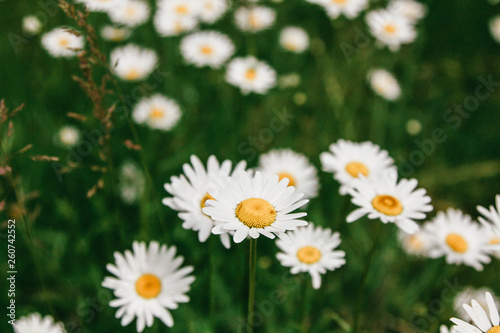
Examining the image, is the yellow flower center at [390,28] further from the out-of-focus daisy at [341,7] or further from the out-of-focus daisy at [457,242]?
the out-of-focus daisy at [457,242]

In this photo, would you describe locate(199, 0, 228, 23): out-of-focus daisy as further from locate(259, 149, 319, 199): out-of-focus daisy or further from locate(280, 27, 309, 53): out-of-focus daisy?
locate(259, 149, 319, 199): out-of-focus daisy

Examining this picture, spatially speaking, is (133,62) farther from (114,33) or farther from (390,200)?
(390,200)

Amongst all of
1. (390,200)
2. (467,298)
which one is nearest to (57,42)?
(390,200)

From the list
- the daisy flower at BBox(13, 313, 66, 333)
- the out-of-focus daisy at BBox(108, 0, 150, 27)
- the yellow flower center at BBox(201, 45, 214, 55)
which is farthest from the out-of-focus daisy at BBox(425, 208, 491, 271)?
the out-of-focus daisy at BBox(108, 0, 150, 27)

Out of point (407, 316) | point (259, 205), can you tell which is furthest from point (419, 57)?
point (259, 205)

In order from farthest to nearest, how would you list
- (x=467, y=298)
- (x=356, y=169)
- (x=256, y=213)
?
1. (x=467, y=298)
2. (x=356, y=169)
3. (x=256, y=213)

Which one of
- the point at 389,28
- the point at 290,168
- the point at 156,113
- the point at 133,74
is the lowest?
the point at 290,168

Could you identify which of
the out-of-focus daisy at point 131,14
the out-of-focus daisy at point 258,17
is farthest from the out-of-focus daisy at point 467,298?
the out-of-focus daisy at point 131,14
